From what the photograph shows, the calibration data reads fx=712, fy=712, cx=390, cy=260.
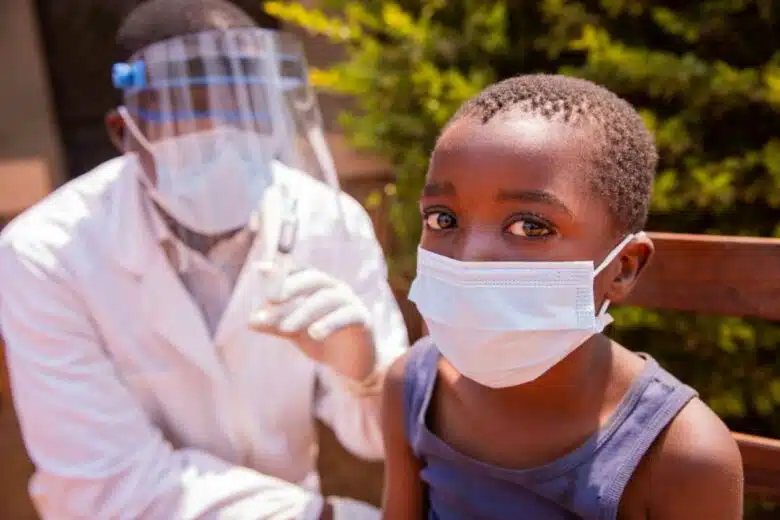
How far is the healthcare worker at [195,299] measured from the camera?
129 cm

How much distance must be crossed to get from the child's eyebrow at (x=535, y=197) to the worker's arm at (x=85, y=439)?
74 centimetres

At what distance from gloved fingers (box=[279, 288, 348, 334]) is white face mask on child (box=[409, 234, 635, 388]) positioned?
30 cm

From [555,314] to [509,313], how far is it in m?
0.06

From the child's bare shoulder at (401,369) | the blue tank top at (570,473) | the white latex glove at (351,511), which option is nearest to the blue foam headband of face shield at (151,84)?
the child's bare shoulder at (401,369)

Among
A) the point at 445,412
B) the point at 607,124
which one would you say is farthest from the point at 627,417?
the point at 607,124

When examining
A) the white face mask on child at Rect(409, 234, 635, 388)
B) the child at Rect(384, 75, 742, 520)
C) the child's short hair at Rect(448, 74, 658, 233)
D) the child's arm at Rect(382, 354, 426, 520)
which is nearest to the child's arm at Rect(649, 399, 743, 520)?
the child at Rect(384, 75, 742, 520)

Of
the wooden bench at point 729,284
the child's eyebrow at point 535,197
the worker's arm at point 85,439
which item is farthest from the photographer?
the worker's arm at point 85,439

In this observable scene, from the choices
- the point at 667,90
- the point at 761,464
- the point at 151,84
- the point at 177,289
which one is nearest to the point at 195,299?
the point at 177,289

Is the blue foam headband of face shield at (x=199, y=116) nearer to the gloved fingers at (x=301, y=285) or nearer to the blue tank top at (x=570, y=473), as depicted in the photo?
the gloved fingers at (x=301, y=285)

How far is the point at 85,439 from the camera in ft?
4.25

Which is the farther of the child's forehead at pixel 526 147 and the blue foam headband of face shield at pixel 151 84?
the blue foam headband of face shield at pixel 151 84

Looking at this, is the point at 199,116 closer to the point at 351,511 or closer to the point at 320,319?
the point at 320,319

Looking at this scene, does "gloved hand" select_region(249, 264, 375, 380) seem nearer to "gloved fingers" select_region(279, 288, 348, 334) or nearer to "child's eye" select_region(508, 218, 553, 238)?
"gloved fingers" select_region(279, 288, 348, 334)

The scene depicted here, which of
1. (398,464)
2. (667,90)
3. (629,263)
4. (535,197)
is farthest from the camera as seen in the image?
(667,90)
